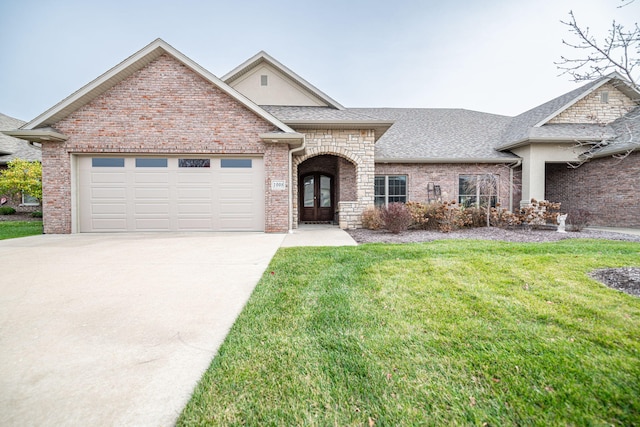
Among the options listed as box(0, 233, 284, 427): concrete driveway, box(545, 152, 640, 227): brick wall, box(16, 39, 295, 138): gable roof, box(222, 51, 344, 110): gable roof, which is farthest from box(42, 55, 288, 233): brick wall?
box(545, 152, 640, 227): brick wall

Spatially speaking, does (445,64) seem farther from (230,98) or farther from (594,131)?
(230,98)

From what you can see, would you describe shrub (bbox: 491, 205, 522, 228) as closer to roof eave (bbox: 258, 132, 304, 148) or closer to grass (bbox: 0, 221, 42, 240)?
roof eave (bbox: 258, 132, 304, 148)

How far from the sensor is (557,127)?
12234 mm

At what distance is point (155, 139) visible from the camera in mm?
8875

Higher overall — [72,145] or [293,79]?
[293,79]

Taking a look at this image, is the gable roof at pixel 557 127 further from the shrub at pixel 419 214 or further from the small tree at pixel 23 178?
the small tree at pixel 23 178

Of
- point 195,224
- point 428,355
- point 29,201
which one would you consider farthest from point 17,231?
point 428,355

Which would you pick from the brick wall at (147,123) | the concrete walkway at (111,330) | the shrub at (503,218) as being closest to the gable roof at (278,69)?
the brick wall at (147,123)

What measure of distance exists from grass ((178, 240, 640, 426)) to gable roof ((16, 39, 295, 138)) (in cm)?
687

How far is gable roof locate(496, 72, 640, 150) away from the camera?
11484 mm

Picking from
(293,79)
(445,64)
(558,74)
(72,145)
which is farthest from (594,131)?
(72,145)

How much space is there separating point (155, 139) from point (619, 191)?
58.1 feet

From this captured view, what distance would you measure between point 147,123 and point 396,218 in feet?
28.2

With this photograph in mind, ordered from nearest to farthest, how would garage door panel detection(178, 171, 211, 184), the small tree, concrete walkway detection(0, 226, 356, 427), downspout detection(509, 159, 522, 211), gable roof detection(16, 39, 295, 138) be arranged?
concrete walkway detection(0, 226, 356, 427) → gable roof detection(16, 39, 295, 138) → garage door panel detection(178, 171, 211, 184) → downspout detection(509, 159, 522, 211) → the small tree
